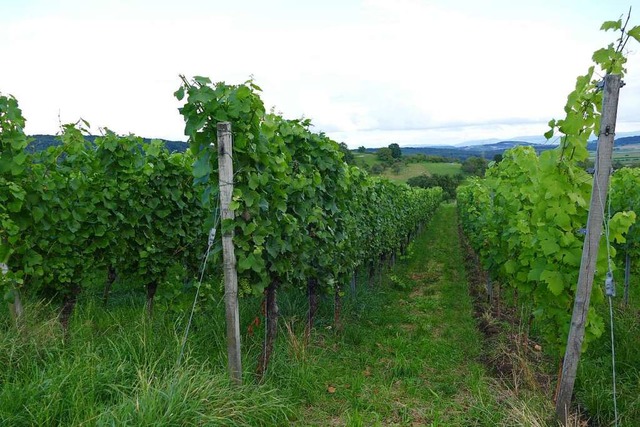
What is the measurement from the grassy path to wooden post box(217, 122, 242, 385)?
0.83 meters

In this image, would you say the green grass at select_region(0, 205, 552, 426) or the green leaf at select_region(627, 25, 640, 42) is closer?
the green leaf at select_region(627, 25, 640, 42)

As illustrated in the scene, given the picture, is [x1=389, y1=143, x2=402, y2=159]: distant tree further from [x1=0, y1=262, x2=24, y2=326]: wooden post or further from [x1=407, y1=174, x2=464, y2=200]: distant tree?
[x1=0, y1=262, x2=24, y2=326]: wooden post

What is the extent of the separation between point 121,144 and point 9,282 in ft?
7.02

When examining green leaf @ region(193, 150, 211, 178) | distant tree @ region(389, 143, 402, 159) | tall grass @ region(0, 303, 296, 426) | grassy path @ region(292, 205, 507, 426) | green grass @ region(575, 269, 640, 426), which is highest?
distant tree @ region(389, 143, 402, 159)

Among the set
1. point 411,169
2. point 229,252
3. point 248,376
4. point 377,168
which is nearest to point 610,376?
point 248,376

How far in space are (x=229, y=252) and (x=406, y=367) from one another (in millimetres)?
2732

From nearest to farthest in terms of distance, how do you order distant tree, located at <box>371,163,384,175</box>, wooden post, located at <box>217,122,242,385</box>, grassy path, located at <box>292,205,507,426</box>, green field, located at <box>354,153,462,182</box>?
wooden post, located at <box>217,122,242,385</box>, grassy path, located at <box>292,205,507,426</box>, distant tree, located at <box>371,163,384,175</box>, green field, located at <box>354,153,462,182</box>

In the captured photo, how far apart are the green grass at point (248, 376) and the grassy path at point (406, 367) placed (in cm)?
2

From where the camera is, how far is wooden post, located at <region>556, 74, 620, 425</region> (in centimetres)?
339

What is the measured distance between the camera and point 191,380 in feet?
12.5

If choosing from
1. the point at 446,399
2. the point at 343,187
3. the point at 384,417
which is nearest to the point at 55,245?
the point at 343,187

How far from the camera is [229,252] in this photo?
4.08 metres

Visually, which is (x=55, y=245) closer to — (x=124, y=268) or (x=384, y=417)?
(x=124, y=268)

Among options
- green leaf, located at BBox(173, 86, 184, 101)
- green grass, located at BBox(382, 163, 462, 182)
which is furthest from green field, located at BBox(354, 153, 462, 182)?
green leaf, located at BBox(173, 86, 184, 101)
